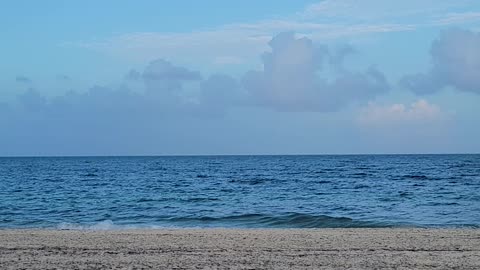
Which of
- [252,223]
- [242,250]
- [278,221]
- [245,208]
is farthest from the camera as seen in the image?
[245,208]

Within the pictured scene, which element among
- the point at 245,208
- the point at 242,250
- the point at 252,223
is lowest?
the point at 252,223

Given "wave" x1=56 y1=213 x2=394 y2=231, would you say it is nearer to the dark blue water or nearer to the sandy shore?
the dark blue water

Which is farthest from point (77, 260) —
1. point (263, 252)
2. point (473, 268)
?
point (473, 268)

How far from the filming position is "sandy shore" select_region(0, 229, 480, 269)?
510 inches

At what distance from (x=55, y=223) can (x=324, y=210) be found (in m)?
13.0

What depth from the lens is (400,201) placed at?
35594mm

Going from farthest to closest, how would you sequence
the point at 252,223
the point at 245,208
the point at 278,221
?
the point at 245,208, the point at 278,221, the point at 252,223

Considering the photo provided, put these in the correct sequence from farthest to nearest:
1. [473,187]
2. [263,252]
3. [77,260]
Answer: [473,187] → [263,252] → [77,260]

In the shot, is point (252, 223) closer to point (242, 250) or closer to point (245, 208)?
point (245, 208)

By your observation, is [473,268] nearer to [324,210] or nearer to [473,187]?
[324,210]

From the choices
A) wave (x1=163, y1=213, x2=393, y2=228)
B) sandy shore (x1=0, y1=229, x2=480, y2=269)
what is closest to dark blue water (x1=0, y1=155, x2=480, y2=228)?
wave (x1=163, y1=213, x2=393, y2=228)

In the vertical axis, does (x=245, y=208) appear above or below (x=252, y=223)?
above

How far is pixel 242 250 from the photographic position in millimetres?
15125

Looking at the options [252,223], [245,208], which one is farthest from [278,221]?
[245,208]
